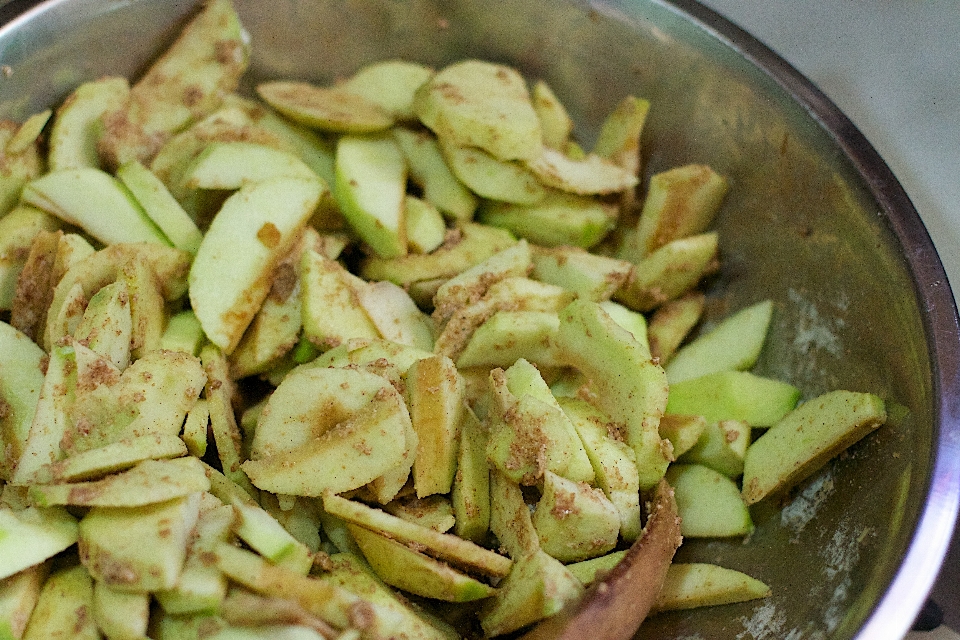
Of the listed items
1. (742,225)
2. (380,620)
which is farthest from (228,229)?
(742,225)

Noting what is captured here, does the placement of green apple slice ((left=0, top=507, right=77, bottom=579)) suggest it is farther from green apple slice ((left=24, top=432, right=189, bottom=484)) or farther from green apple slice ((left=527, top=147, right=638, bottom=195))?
green apple slice ((left=527, top=147, right=638, bottom=195))

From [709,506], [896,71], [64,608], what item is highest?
[896,71]

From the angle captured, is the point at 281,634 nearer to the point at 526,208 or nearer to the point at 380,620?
the point at 380,620

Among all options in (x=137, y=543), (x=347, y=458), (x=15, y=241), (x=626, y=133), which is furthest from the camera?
(x=626, y=133)

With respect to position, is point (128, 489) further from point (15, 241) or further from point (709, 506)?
point (709, 506)

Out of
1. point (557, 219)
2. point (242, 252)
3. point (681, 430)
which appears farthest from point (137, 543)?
point (557, 219)

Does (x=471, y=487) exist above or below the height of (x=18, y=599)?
above

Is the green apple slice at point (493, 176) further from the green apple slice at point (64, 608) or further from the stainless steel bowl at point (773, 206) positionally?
the green apple slice at point (64, 608)
